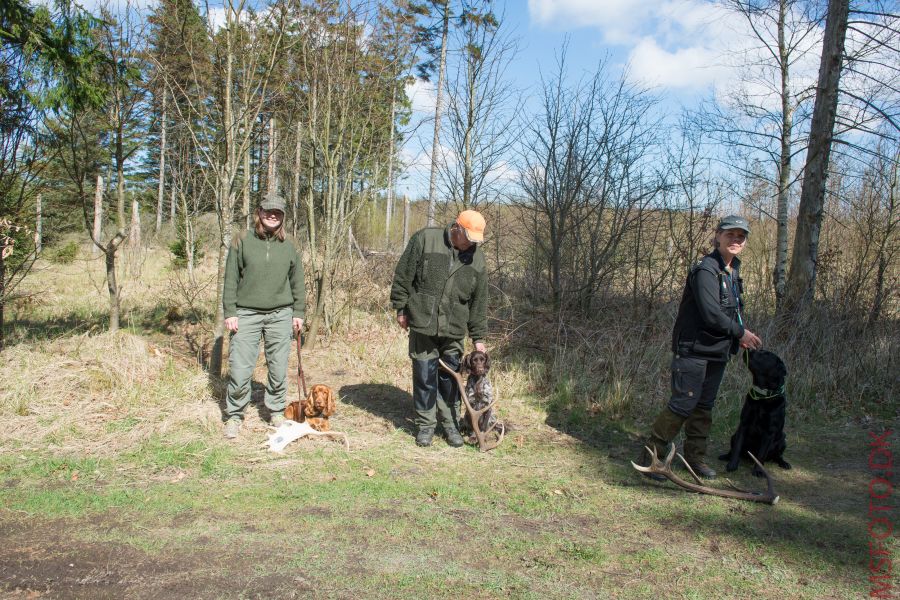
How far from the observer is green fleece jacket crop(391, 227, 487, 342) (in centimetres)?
480

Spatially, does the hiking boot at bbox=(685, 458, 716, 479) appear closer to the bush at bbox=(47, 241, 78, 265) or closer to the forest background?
the forest background

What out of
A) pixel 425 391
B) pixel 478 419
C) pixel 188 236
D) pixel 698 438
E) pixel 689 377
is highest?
pixel 188 236

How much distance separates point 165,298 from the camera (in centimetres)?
1084

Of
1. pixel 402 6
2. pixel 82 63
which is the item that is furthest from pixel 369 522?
pixel 402 6

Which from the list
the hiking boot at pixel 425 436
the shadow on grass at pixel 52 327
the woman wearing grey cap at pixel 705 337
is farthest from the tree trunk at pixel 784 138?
the shadow on grass at pixel 52 327

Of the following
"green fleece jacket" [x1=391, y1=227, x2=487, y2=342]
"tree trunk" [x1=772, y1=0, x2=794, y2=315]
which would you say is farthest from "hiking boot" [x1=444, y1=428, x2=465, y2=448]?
"tree trunk" [x1=772, y1=0, x2=794, y2=315]

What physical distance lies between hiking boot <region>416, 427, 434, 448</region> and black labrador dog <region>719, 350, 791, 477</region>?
245cm

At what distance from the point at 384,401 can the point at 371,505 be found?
252 cm

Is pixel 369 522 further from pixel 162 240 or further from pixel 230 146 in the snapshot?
pixel 162 240

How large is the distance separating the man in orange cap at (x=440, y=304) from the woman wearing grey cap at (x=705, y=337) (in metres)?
1.69

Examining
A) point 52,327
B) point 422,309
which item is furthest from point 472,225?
point 52,327

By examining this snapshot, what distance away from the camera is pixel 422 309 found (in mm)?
4824

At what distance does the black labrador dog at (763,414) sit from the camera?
437 centimetres

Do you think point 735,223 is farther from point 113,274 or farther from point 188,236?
point 188,236
